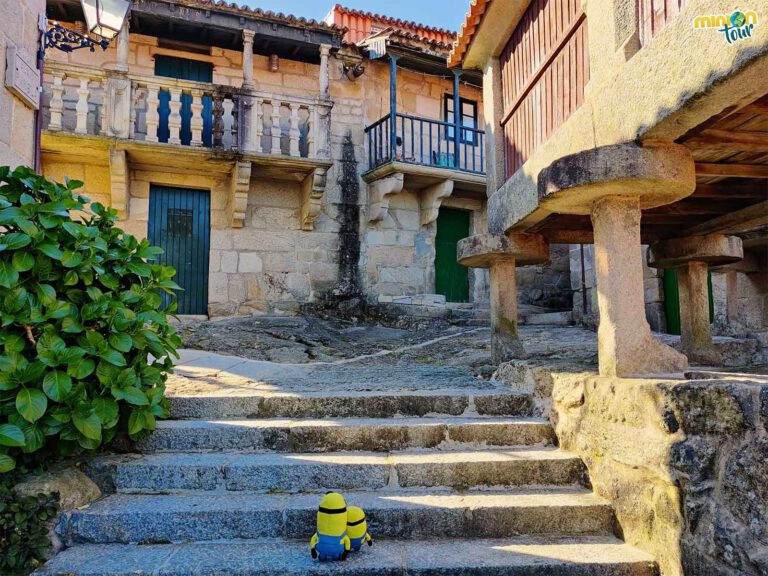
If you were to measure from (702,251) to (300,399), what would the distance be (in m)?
3.40

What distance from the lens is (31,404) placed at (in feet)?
7.52

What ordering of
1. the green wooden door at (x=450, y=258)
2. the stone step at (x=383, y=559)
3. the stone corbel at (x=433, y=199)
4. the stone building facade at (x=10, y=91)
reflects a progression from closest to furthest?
the stone step at (x=383, y=559) → the stone building facade at (x=10, y=91) → the stone corbel at (x=433, y=199) → the green wooden door at (x=450, y=258)

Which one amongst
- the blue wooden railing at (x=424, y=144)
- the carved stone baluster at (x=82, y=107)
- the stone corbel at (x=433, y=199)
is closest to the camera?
the carved stone baluster at (x=82, y=107)

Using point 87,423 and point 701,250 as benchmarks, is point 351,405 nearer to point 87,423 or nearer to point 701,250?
point 87,423

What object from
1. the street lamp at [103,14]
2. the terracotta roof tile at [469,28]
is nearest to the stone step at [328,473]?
the terracotta roof tile at [469,28]

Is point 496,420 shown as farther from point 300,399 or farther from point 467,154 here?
point 467,154

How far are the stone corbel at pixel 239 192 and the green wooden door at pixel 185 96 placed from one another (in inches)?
35.8

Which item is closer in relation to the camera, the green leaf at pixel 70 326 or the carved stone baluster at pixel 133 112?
the green leaf at pixel 70 326

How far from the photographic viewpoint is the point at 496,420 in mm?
3217

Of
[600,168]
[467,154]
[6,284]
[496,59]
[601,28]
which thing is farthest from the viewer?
[467,154]

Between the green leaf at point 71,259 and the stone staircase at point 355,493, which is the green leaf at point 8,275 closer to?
the green leaf at point 71,259

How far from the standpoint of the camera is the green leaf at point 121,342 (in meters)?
2.57

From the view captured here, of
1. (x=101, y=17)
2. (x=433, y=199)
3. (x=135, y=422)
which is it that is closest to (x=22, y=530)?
(x=135, y=422)

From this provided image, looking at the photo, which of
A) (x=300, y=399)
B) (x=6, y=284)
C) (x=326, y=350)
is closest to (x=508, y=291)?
(x=300, y=399)
